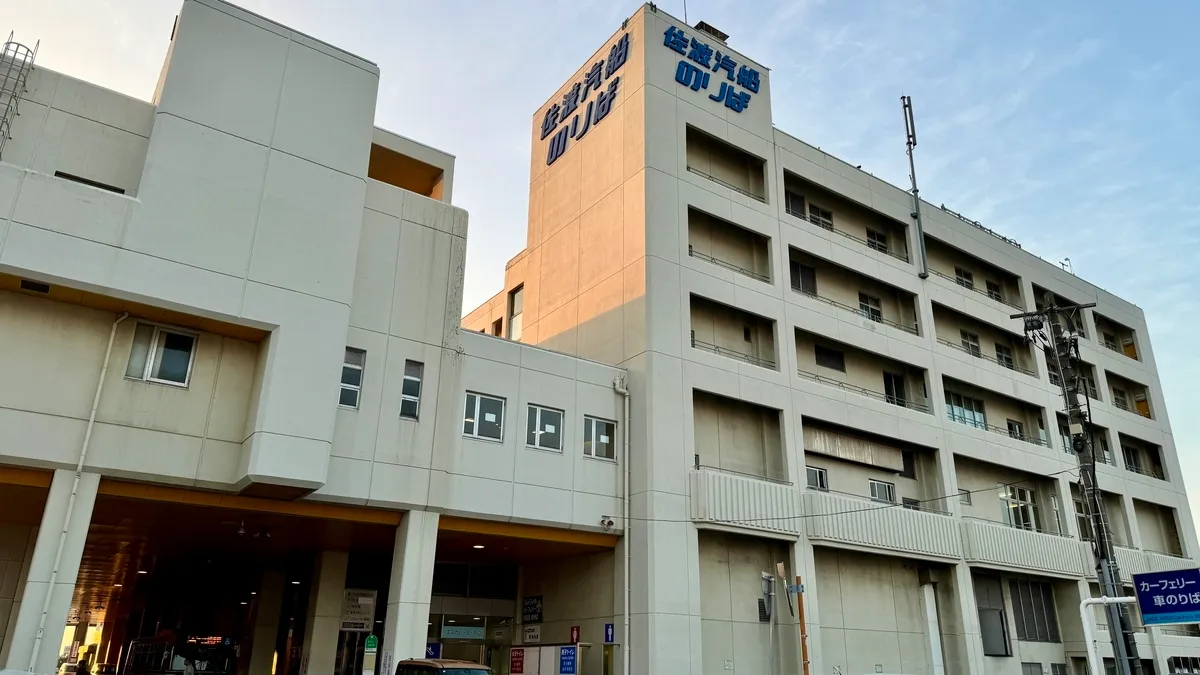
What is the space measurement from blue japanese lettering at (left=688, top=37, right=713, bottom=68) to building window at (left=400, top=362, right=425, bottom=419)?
16.9m

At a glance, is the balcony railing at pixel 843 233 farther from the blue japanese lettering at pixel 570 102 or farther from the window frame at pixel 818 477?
the window frame at pixel 818 477

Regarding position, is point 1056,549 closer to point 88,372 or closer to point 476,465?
point 476,465

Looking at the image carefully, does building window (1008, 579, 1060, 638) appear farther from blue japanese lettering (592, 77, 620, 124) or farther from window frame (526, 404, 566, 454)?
blue japanese lettering (592, 77, 620, 124)

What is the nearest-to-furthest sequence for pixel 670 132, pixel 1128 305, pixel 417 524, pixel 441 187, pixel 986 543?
pixel 417 524, pixel 441 187, pixel 670 132, pixel 986 543, pixel 1128 305

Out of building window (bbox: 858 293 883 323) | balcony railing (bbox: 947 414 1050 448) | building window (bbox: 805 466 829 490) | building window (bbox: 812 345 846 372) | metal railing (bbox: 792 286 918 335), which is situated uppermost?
building window (bbox: 858 293 883 323)

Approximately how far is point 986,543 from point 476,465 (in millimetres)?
21950

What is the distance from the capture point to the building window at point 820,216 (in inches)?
1357

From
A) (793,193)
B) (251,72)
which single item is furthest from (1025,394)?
(251,72)

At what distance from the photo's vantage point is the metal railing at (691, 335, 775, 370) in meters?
28.3

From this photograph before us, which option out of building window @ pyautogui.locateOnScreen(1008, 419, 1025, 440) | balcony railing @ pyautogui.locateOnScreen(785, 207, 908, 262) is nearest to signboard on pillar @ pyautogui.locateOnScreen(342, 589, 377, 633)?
balcony railing @ pyautogui.locateOnScreen(785, 207, 908, 262)

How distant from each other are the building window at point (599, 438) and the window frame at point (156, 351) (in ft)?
37.7

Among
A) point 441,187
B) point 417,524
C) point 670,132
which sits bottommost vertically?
point 417,524

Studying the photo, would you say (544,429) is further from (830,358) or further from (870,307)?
(870,307)

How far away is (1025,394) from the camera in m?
38.6
